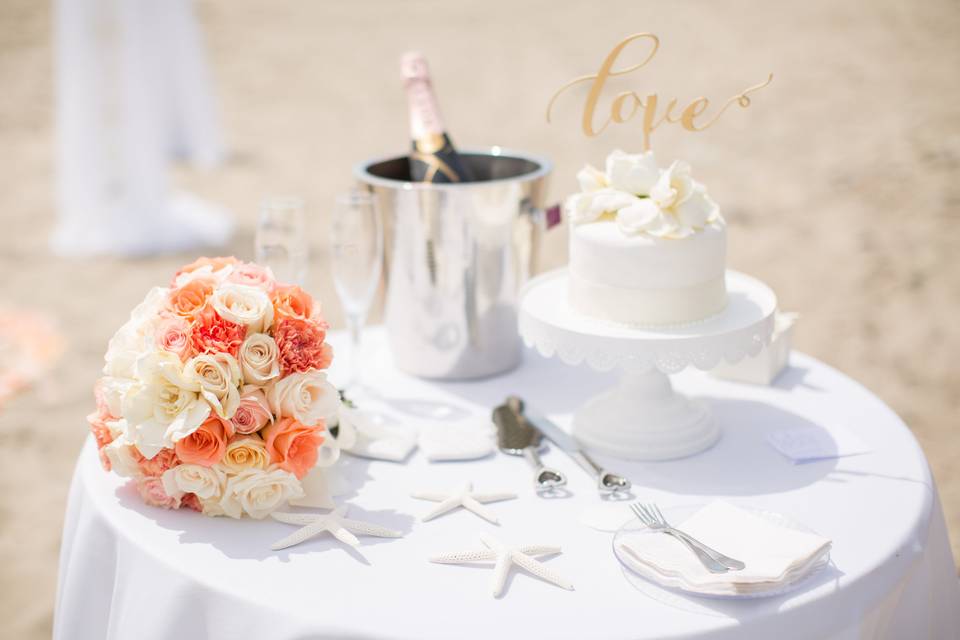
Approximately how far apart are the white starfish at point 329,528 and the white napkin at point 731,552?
0.33 meters

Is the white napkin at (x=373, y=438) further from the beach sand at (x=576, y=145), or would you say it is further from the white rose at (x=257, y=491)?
the beach sand at (x=576, y=145)

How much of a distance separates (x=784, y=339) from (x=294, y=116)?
26.3ft

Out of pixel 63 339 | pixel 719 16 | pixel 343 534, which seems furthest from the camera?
pixel 719 16

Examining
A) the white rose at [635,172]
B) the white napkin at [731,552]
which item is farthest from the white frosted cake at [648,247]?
the white napkin at [731,552]

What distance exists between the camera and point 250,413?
127 centimetres

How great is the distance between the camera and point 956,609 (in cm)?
136

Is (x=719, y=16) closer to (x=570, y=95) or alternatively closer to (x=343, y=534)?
(x=570, y=95)

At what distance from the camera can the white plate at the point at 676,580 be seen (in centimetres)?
108

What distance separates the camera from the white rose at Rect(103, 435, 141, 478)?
4.19 ft

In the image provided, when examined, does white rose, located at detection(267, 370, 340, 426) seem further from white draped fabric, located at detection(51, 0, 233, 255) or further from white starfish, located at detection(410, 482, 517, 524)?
white draped fabric, located at detection(51, 0, 233, 255)

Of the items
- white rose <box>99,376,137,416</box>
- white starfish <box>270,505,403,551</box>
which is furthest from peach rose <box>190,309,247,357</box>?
white starfish <box>270,505,403,551</box>

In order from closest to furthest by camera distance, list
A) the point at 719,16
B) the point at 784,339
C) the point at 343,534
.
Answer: the point at 343,534
the point at 784,339
the point at 719,16

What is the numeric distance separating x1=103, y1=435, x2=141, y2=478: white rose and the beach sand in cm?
177

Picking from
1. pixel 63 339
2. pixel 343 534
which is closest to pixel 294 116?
pixel 63 339
